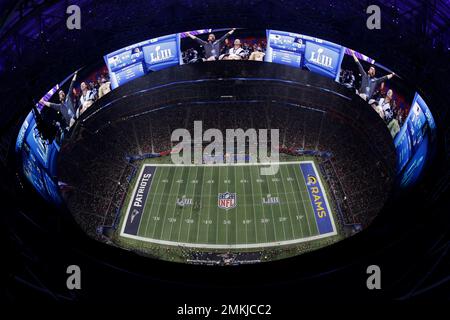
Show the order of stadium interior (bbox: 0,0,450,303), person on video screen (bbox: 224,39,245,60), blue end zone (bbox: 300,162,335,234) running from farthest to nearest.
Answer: person on video screen (bbox: 224,39,245,60)
blue end zone (bbox: 300,162,335,234)
stadium interior (bbox: 0,0,450,303)

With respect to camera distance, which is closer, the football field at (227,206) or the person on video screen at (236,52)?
the football field at (227,206)

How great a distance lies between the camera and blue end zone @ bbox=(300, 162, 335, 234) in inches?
903

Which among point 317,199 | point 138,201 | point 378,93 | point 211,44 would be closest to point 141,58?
point 211,44

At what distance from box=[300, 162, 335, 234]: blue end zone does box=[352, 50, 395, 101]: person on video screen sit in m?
4.38

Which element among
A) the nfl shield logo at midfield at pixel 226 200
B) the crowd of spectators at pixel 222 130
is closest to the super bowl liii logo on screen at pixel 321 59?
the crowd of spectators at pixel 222 130

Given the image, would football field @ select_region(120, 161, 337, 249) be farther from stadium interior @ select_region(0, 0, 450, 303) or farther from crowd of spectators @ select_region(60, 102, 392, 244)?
crowd of spectators @ select_region(60, 102, 392, 244)

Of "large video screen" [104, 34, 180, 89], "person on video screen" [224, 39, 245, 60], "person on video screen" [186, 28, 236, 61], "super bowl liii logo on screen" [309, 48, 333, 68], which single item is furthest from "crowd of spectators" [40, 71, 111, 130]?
"super bowl liii logo on screen" [309, 48, 333, 68]

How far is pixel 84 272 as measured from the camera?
1505 cm

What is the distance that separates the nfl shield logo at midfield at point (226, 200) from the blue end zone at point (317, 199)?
334cm

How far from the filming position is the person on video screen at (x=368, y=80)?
22186 millimetres

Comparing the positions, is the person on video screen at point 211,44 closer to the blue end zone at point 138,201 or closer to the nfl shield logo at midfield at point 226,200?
the blue end zone at point 138,201
